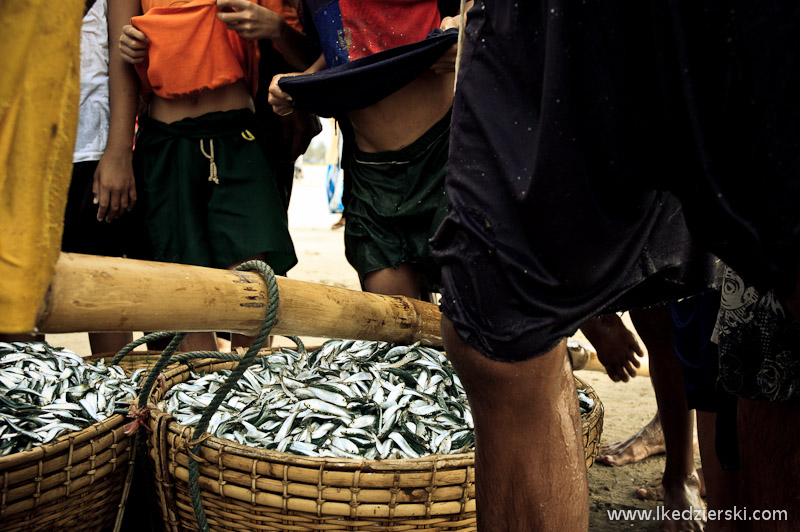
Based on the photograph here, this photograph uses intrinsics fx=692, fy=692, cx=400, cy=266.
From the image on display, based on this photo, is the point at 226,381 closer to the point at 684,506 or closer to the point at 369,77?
the point at 369,77

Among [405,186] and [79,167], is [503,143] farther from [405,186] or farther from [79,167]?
[79,167]

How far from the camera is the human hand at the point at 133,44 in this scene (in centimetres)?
315

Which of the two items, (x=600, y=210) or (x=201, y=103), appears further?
(x=201, y=103)

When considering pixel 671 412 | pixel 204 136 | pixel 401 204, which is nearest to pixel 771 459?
pixel 671 412

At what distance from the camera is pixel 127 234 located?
3566 millimetres

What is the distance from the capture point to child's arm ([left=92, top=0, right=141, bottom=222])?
3.31 m

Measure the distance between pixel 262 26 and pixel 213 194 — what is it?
82 cm

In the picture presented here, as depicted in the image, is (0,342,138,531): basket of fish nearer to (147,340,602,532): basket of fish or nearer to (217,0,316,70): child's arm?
(147,340,602,532): basket of fish

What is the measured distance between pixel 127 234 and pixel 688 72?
3.14 metres

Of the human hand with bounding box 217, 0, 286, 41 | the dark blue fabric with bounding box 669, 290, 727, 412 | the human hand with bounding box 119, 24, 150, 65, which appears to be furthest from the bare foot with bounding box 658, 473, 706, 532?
the human hand with bounding box 119, 24, 150, 65

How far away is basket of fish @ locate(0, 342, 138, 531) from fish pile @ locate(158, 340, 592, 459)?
0.73ft

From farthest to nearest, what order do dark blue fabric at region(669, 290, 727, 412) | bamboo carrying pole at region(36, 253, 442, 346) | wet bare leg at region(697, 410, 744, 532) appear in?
dark blue fabric at region(669, 290, 727, 412) < wet bare leg at region(697, 410, 744, 532) < bamboo carrying pole at region(36, 253, 442, 346)

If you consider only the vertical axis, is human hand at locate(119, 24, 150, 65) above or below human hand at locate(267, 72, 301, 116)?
above

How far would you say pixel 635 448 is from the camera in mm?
3270
